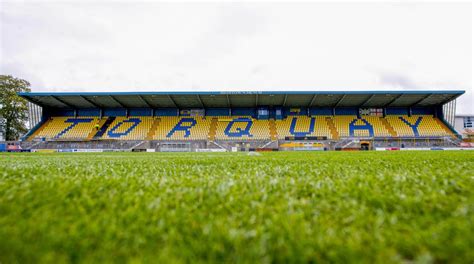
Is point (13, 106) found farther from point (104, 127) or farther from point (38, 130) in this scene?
point (104, 127)

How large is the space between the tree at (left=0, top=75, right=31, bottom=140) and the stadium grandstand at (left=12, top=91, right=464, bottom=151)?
443 centimetres

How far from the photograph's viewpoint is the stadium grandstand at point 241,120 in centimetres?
2953

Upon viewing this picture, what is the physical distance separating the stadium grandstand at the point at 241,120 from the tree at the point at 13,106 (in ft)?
14.5

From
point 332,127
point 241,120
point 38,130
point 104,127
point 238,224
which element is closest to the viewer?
point 238,224

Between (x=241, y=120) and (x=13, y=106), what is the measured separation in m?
33.9

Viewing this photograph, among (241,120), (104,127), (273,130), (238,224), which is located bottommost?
(273,130)

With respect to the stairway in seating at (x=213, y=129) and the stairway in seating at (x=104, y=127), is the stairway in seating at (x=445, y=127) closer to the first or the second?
the stairway in seating at (x=213, y=129)

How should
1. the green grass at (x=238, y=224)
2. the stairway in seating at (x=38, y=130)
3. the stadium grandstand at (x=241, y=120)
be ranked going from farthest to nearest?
the stairway in seating at (x=38, y=130) → the stadium grandstand at (x=241, y=120) → the green grass at (x=238, y=224)

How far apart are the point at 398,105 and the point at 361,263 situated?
41.5m

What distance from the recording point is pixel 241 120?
34844 mm

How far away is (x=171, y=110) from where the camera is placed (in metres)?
36.2

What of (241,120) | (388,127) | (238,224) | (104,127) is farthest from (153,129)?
(238,224)

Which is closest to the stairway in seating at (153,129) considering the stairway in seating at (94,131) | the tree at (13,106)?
the stairway in seating at (94,131)

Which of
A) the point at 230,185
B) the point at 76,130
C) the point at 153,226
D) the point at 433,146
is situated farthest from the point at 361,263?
the point at 76,130
